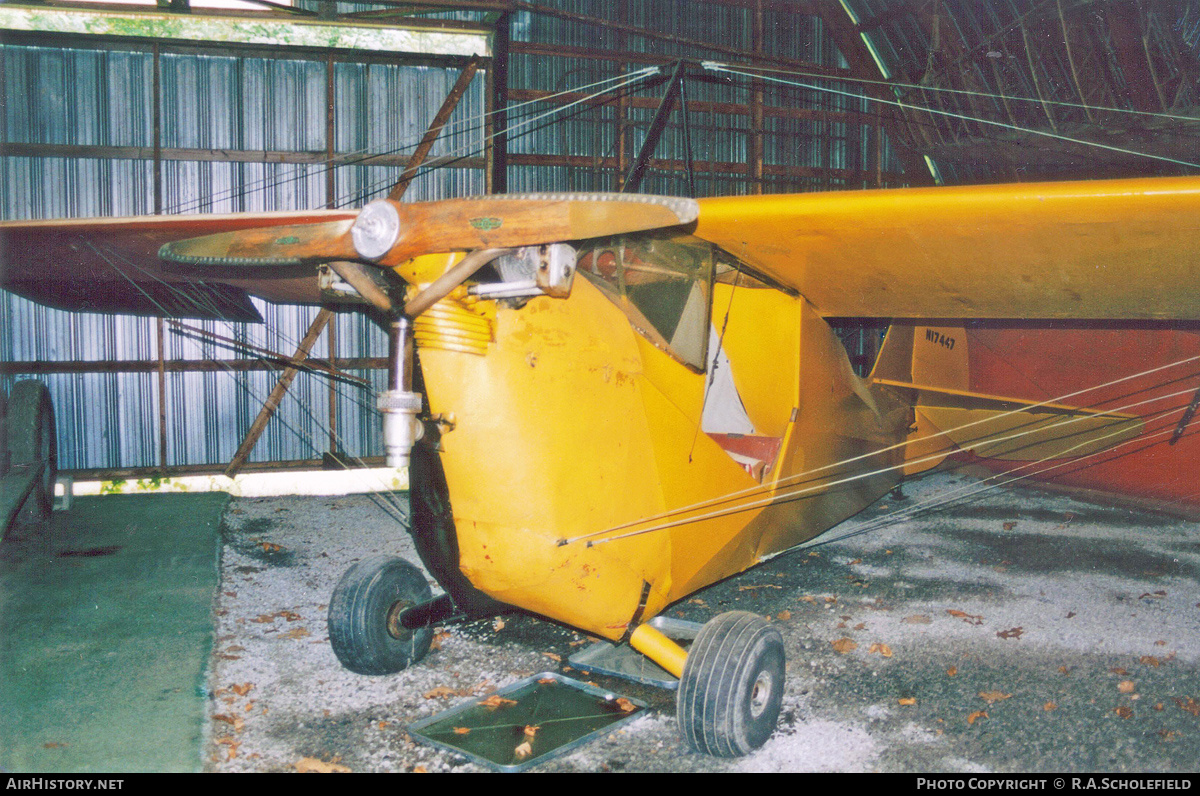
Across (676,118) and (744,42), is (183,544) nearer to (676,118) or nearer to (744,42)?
(676,118)

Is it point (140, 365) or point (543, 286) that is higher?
point (543, 286)

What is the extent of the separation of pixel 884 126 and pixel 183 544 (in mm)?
11475

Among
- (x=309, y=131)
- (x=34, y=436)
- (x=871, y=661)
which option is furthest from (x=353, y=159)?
(x=871, y=661)

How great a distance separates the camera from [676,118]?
11.5 m

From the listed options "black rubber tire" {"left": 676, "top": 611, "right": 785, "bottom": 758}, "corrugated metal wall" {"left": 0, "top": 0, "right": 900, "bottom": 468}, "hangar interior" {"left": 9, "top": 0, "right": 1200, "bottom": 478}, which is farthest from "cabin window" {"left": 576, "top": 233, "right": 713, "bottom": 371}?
"corrugated metal wall" {"left": 0, "top": 0, "right": 900, "bottom": 468}

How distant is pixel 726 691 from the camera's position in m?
3.17

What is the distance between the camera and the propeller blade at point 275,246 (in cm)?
282

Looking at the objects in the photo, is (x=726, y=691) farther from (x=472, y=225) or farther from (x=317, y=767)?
(x=472, y=225)

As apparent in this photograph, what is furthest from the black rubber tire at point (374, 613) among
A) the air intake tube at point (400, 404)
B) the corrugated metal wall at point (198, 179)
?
the corrugated metal wall at point (198, 179)

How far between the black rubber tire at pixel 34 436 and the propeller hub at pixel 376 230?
556 centimetres

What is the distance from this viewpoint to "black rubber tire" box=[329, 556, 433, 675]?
3.83m

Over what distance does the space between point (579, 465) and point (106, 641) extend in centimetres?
322

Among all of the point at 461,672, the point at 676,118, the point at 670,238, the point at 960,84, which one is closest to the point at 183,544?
the point at 461,672

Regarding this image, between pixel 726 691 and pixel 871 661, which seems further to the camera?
pixel 871 661
